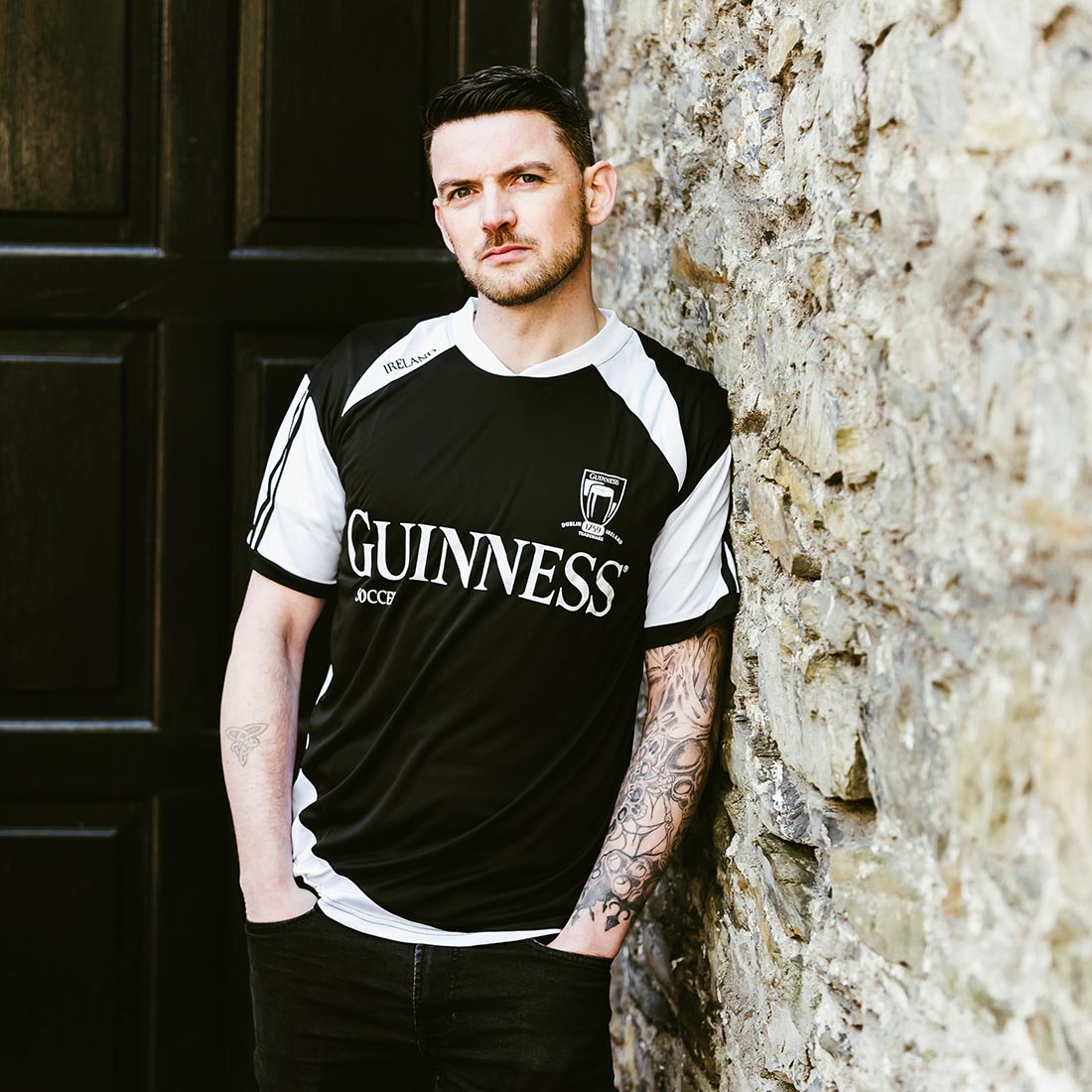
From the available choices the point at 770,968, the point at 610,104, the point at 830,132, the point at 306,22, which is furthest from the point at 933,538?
the point at 306,22

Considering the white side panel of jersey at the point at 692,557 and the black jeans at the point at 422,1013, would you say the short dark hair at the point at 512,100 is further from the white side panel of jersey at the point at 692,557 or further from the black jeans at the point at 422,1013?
the black jeans at the point at 422,1013

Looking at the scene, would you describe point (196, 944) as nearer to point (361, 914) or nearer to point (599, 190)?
point (361, 914)

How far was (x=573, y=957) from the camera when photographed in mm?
1895

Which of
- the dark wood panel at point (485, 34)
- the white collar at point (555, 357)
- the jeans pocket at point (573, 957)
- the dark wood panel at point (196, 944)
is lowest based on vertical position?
the dark wood panel at point (196, 944)

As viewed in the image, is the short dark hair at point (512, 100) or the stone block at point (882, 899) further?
the short dark hair at point (512, 100)

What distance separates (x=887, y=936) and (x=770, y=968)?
41 cm

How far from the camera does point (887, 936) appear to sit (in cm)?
142

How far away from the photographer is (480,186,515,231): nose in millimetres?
1945

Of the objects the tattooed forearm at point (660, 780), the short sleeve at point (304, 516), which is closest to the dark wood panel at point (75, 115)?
the short sleeve at point (304, 516)

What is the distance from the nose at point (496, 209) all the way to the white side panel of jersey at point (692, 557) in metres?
0.50

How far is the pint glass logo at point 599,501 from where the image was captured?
1.93m

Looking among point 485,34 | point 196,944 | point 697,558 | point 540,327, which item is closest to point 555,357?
point 540,327

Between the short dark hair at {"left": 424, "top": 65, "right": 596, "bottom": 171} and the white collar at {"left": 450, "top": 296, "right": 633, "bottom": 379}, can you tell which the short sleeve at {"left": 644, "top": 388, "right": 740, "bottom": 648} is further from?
the short dark hair at {"left": 424, "top": 65, "right": 596, "bottom": 171}

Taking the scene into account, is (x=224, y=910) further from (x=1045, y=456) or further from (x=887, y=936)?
(x=1045, y=456)
